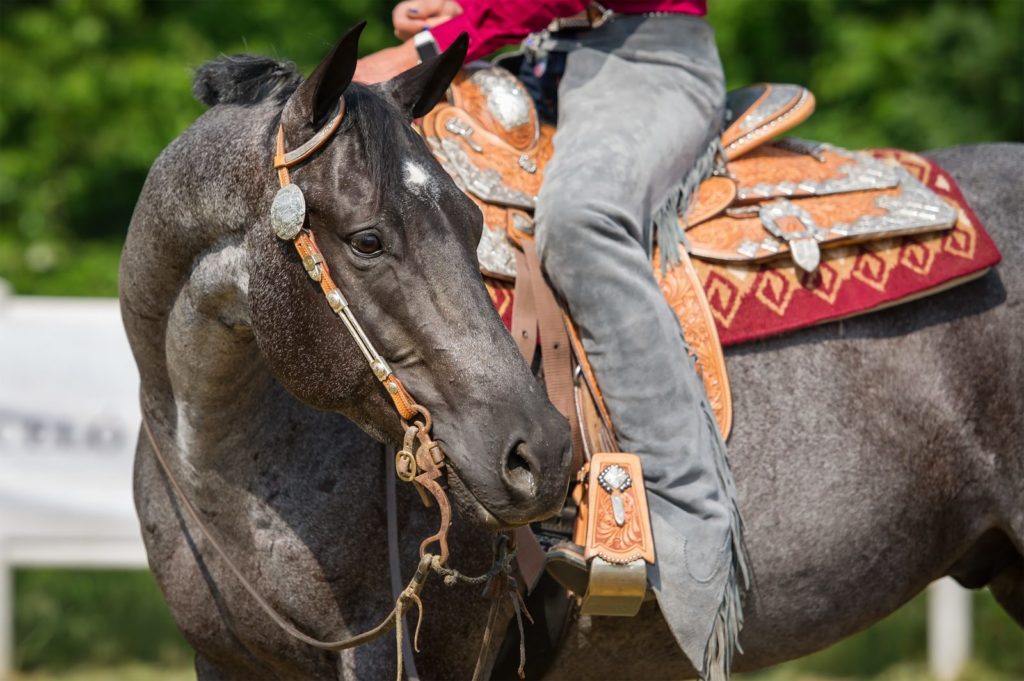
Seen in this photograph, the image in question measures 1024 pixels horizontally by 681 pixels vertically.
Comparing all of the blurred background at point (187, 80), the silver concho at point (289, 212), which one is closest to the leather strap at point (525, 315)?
the silver concho at point (289, 212)

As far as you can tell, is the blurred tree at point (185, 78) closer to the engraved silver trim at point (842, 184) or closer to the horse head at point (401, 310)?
the engraved silver trim at point (842, 184)

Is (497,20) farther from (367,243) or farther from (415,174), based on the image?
(367,243)

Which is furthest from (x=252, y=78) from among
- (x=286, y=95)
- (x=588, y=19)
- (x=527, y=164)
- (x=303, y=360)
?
(x=588, y=19)

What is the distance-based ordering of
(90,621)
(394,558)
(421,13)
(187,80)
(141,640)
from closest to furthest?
(394,558) < (421,13) < (141,640) < (90,621) < (187,80)

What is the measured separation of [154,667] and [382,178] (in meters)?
5.38

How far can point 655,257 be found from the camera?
3482 millimetres

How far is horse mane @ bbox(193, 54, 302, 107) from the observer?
9.71 ft

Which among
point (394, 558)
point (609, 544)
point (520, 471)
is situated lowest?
point (609, 544)

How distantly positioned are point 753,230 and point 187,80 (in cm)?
739

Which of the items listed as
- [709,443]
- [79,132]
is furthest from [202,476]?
[79,132]

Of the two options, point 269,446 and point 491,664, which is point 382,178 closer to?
point 269,446

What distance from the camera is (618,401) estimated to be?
3.26 m

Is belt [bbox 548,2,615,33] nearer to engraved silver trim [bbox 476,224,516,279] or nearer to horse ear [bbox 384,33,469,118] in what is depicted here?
engraved silver trim [bbox 476,224,516,279]

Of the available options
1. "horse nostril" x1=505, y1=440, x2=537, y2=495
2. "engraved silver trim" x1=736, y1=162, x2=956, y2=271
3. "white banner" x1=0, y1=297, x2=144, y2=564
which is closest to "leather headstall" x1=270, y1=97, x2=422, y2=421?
"horse nostril" x1=505, y1=440, x2=537, y2=495
